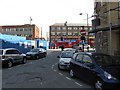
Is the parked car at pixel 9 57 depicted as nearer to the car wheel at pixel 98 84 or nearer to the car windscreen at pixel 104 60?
the car windscreen at pixel 104 60

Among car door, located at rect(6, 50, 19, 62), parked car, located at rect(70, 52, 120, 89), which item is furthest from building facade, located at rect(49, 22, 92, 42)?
parked car, located at rect(70, 52, 120, 89)

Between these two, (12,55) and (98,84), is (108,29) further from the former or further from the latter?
(98,84)

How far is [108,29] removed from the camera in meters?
16.3

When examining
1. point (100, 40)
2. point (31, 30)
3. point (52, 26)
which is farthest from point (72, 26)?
point (100, 40)

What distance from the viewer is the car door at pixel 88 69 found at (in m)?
6.00

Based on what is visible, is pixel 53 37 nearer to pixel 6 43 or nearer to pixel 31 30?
pixel 31 30

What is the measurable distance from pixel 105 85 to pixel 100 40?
16819 mm

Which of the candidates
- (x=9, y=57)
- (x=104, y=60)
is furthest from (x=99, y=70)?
(x=9, y=57)

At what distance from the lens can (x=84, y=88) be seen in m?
6.28

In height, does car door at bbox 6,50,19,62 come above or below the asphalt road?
above

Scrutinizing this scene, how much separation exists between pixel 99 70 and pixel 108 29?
11775mm

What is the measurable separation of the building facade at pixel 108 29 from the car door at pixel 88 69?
32.7 feet

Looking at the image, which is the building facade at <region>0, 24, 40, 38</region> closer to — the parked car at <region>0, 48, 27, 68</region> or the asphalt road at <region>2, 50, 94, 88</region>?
the parked car at <region>0, 48, 27, 68</region>

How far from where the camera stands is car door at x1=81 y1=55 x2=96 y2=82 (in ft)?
19.7
